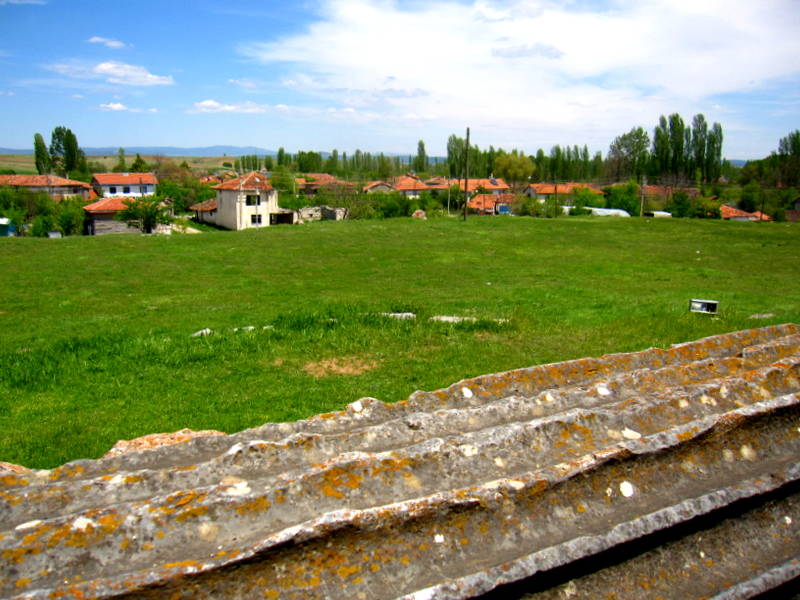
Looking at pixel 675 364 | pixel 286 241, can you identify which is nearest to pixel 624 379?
pixel 675 364

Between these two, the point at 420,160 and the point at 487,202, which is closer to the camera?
the point at 487,202

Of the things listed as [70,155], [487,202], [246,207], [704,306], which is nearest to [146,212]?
[246,207]

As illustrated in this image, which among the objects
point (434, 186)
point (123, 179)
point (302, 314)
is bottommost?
point (302, 314)

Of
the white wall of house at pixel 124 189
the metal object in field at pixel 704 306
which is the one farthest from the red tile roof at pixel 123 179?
the metal object in field at pixel 704 306

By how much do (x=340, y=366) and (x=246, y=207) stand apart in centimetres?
5197

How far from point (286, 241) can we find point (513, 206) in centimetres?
4954

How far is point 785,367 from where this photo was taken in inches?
202

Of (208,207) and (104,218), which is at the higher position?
(208,207)

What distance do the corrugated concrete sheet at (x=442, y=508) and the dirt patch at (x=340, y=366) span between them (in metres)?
5.78

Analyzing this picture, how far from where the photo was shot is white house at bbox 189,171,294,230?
5869 cm

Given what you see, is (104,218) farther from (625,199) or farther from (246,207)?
(625,199)

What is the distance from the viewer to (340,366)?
1080 centimetres

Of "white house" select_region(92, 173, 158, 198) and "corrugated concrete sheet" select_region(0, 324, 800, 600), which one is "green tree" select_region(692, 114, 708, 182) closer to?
"white house" select_region(92, 173, 158, 198)

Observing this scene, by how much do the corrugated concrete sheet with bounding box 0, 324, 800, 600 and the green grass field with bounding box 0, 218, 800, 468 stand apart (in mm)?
4329
